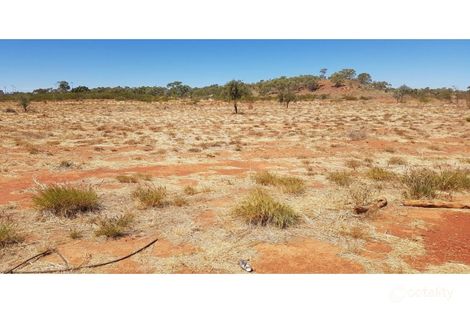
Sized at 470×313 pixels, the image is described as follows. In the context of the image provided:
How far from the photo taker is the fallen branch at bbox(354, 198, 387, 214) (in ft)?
23.1

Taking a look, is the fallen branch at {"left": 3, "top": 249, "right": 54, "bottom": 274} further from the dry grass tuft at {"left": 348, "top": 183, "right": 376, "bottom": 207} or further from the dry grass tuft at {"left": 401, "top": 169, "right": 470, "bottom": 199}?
the dry grass tuft at {"left": 401, "top": 169, "right": 470, "bottom": 199}

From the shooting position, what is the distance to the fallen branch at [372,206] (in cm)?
703

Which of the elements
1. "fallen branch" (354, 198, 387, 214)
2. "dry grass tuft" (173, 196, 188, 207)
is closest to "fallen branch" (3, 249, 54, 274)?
"dry grass tuft" (173, 196, 188, 207)

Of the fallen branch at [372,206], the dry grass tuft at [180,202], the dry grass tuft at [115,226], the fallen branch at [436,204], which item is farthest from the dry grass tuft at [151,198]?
the fallen branch at [436,204]

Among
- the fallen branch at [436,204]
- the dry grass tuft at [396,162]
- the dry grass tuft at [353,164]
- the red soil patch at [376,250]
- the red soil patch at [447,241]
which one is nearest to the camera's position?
the red soil patch at [447,241]

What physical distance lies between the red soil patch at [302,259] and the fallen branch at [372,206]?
1.57 metres

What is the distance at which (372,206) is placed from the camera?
7.16 metres

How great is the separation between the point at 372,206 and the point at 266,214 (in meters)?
2.20

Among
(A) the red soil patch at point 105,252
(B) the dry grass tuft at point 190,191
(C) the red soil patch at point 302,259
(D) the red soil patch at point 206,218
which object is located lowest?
(C) the red soil patch at point 302,259

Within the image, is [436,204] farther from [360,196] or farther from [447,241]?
[447,241]

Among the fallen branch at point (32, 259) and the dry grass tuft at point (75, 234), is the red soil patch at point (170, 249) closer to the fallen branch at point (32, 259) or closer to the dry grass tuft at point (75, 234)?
the dry grass tuft at point (75, 234)

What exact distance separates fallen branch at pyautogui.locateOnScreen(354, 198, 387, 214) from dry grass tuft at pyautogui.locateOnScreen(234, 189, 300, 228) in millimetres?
1231

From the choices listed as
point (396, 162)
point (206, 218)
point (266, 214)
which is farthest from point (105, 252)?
point (396, 162)
